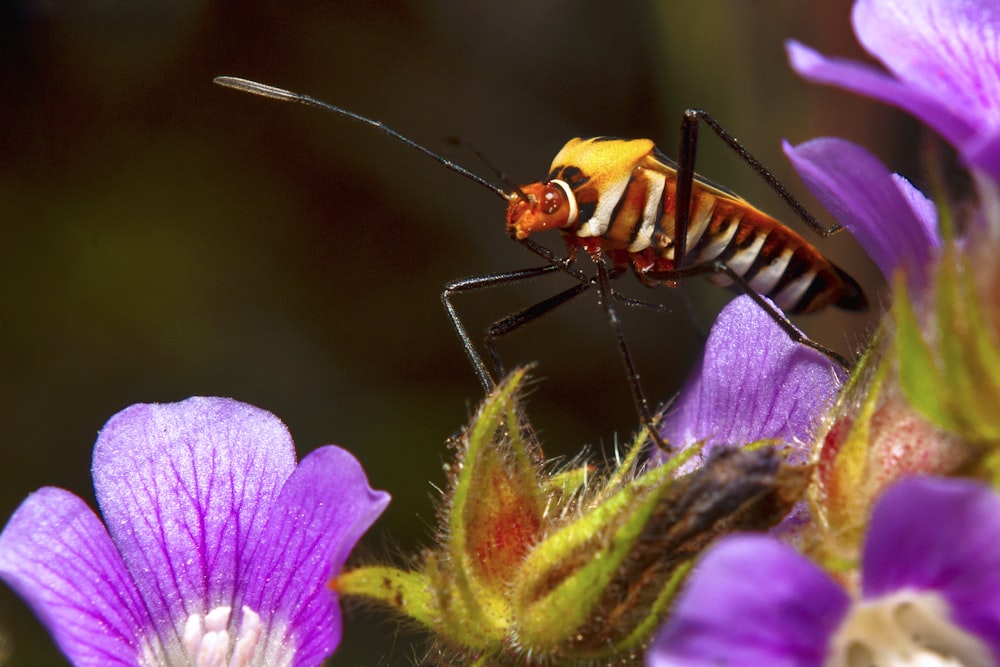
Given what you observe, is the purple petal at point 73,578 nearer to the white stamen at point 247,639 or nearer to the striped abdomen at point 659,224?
the white stamen at point 247,639

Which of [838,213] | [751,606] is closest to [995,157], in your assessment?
[838,213]

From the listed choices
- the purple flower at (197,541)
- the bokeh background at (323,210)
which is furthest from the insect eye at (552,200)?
the bokeh background at (323,210)

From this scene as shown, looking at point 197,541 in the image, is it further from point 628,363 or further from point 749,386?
point 749,386

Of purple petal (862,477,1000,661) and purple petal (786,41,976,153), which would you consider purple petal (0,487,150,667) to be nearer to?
purple petal (862,477,1000,661)

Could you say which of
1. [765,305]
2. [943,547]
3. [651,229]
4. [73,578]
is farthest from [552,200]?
[943,547]

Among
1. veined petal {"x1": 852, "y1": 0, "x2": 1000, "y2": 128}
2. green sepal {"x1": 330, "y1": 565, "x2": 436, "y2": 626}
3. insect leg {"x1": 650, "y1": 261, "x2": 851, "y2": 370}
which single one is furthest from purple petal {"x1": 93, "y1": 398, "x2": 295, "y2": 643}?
veined petal {"x1": 852, "y1": 0, "x2": 1000, "y2": 128}

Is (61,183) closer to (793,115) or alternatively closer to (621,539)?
(793,115)
